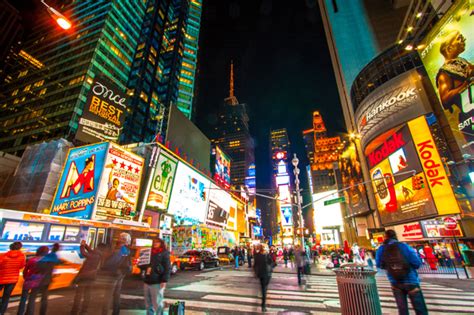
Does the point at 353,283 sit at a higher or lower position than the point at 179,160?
lower

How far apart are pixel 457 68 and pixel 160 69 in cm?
7328

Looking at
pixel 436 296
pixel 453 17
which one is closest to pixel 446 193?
pixel 453 17

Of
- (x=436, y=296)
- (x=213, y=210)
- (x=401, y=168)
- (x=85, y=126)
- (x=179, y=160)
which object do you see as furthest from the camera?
(x=213, y=210)

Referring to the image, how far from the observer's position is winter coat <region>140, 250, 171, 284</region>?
450 cm

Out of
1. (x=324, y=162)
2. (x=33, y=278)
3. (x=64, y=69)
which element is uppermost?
(x=64, y=69)

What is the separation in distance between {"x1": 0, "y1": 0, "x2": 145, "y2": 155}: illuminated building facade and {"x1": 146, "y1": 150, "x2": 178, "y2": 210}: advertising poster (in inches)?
1495

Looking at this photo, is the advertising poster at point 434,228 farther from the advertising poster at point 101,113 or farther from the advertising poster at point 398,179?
the advertising poster at point 101,113

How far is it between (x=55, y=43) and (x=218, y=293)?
292ft

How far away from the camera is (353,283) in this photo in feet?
13.9

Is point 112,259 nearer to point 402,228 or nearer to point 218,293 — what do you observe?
point 218,293

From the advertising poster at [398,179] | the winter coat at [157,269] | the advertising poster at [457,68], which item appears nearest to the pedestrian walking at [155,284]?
the winter coat at [157,269]

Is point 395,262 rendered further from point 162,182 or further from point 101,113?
point 162,182

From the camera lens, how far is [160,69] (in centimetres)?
7356

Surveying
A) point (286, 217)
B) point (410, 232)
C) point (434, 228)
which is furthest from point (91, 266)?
point (410, 232)
